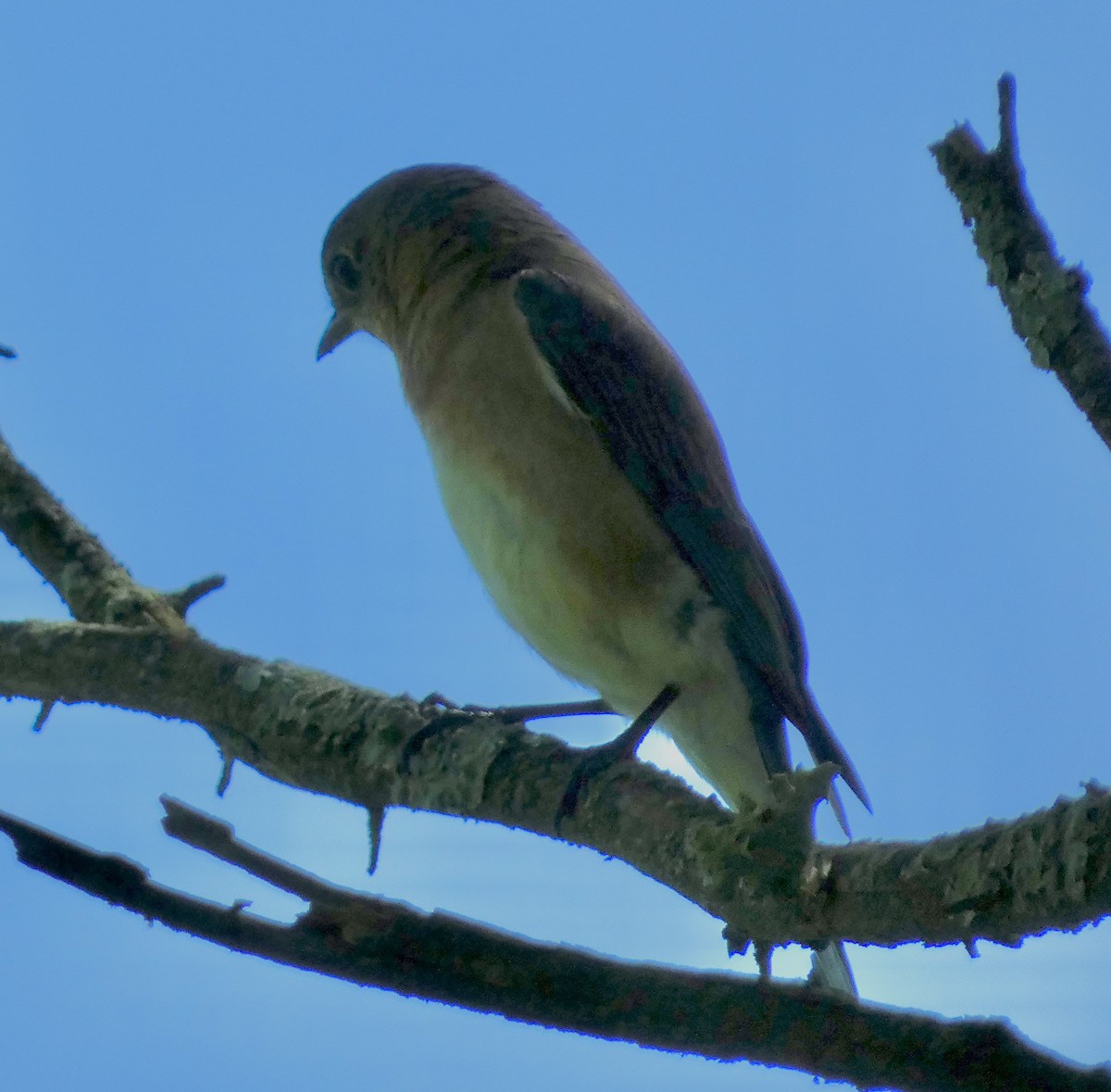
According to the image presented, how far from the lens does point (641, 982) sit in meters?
1.76

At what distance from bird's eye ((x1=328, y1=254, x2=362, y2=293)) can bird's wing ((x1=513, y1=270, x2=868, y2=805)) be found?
39.2 inches

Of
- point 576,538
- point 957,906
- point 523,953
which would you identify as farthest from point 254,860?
point 576,538

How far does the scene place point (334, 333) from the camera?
4.73m

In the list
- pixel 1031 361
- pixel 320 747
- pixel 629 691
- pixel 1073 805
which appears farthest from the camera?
pixel 629 691

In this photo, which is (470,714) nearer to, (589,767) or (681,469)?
(589,767)

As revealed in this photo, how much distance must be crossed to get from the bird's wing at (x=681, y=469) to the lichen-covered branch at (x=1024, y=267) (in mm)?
1297

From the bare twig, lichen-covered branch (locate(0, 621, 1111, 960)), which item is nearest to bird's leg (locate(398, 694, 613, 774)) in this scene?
lichen-covered branch (locate(0, 621, 1111, 960))

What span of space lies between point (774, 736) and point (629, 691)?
0.39m

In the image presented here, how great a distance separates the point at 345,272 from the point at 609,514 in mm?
1808

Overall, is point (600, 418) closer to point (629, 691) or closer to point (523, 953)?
point (629, 691)

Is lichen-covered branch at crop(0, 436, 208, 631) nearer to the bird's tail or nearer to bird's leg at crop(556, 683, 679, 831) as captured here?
bird's leg at crop(556, 683, 679, 831)

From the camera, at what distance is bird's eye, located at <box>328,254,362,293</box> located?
4.64 meters

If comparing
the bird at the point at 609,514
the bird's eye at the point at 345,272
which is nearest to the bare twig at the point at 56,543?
the bird at the point at 609,514

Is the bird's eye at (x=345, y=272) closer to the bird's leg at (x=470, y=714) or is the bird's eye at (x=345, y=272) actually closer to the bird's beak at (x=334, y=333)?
the bird's beak at (x=334, y=333)
